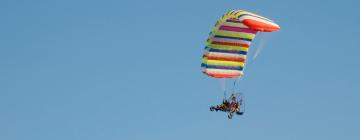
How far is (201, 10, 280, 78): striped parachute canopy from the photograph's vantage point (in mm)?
125375

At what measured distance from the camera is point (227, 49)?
12619cm

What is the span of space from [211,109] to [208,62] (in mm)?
3040

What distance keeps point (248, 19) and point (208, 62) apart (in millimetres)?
5157

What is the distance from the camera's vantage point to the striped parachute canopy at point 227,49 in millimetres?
125375

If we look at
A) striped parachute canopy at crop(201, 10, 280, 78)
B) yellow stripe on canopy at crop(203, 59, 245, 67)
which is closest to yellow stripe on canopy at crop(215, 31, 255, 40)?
striped parachute canopy at crop(201, 10, 280, 78)

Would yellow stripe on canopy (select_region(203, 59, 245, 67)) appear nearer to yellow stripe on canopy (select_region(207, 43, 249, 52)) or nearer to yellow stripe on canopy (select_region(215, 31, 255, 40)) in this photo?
yellow stripe on canopy (select_region(207, 43, 249, 52))

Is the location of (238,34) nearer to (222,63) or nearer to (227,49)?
(227,49)

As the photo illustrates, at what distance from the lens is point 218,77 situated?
12594cm

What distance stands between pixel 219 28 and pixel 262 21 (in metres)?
3.43

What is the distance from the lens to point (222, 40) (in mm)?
125625

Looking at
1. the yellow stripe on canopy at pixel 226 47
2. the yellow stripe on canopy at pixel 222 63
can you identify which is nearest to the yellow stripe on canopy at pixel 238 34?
the yellow stripe on canopy at pixel 226 47

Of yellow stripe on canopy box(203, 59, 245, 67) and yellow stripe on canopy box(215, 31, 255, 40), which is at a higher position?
yellow stripe on canopy box(215, 31, 255, 40)

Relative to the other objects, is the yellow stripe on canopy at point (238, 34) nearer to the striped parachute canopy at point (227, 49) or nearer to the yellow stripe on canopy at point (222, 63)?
the striped parachute canopy at point (227, 49)

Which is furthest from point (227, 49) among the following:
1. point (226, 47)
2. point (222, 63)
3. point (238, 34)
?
point (238, 34)
